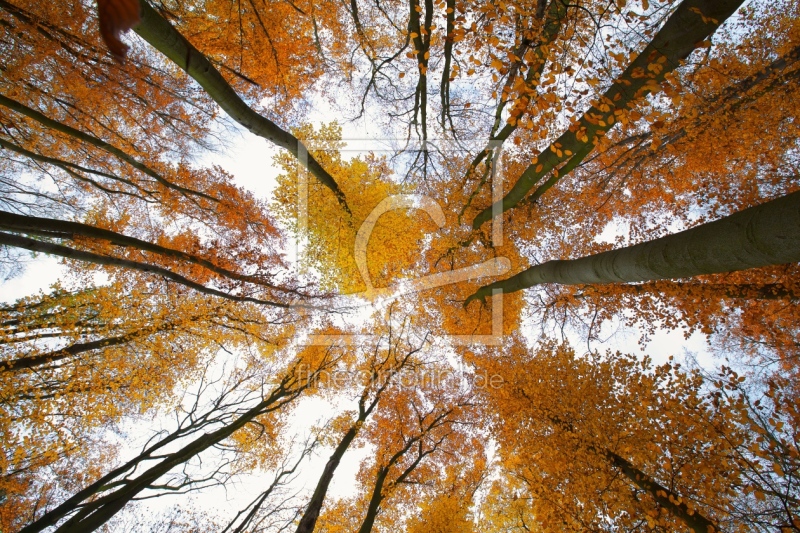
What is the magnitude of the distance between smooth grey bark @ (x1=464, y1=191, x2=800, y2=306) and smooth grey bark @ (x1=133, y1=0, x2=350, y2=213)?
232 inches

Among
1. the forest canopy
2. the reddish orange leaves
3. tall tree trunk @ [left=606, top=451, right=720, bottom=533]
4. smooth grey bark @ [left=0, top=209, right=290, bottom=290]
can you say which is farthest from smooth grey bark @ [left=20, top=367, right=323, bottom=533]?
tall tree trunk @ [left=606, top=451, right=720, bottom=533]

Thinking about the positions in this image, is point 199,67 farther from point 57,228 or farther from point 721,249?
point 721,249

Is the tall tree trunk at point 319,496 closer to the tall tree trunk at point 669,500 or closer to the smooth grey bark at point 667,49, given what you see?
the tall tree trunk at point 669,500

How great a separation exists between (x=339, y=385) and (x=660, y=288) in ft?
34.9

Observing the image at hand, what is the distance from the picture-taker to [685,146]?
9328 mm

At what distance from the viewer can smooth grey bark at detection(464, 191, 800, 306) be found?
3.23 metres

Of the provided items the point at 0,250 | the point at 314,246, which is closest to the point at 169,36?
the point at 314,246

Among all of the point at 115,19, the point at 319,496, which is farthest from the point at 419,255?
the point at 115,19

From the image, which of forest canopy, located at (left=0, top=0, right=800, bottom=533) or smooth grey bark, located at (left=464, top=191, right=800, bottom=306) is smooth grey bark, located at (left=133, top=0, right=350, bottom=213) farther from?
smooth grey bark, located at (left=464, top=191, right=800, bottom=306)

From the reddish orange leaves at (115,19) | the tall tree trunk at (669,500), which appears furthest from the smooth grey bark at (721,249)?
the reddish orange leaves at (115,19)

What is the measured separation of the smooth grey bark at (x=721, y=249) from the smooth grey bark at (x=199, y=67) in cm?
588

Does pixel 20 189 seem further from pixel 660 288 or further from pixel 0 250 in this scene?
pixel 660 288

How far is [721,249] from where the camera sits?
12.3 feet

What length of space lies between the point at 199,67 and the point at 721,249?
6.41 metres
